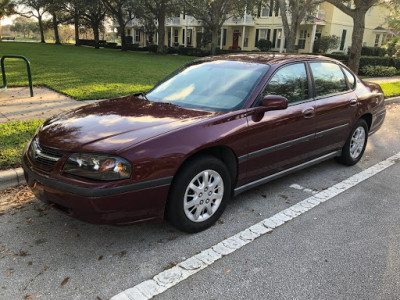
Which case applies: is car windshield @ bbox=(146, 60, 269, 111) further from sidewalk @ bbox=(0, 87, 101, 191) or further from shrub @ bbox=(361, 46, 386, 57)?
shrub @ bbox=(361, 46, 386, 57)

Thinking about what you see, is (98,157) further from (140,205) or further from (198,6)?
(198,6)

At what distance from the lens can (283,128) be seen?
382cm

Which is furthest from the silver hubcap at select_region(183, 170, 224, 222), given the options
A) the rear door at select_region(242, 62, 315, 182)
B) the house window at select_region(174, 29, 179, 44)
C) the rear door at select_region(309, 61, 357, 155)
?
the house window at select_region(174, 29, 179, 44)

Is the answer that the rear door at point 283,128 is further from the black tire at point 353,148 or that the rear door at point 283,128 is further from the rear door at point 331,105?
the black tire at point 353,148

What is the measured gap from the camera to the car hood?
281cm

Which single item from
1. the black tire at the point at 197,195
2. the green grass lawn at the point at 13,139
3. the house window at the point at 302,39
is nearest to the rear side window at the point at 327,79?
the black tire at the point at 197,195

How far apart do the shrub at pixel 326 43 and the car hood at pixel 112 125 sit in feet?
98.7

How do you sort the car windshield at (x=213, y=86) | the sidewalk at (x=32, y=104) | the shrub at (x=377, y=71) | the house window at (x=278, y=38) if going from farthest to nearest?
the house window at (x=278, y=38)
the shrub at (x=377, y=71)
the sidewalk at (x=32, y=104)
the car windshield at (x=213, y=86)

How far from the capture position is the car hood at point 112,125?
281 cm

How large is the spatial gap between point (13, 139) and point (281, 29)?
32743mm

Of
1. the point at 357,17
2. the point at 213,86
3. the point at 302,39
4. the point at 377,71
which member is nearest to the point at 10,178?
the point at 213,86

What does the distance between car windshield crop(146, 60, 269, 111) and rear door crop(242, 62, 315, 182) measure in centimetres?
21

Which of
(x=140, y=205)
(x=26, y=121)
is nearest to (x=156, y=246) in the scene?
(x=140, y=205)

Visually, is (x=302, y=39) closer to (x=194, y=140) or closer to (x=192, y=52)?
(x=192, y=52)
